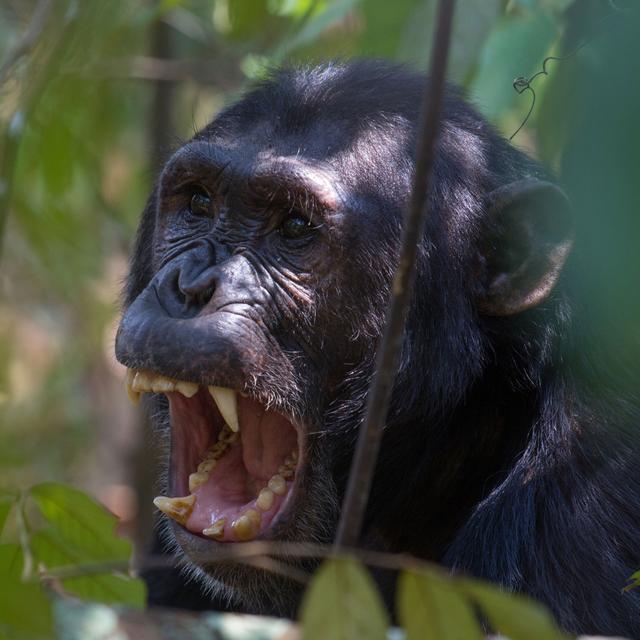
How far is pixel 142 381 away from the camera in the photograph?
3768mm

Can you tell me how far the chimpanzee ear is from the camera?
408 centimetres

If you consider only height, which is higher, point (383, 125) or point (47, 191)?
point (383, 125)

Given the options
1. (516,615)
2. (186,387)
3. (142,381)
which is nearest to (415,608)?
(516,615)

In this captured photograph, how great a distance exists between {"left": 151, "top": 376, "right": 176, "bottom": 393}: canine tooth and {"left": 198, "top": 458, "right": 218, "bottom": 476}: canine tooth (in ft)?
1.80

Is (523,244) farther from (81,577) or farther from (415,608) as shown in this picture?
(415,608)

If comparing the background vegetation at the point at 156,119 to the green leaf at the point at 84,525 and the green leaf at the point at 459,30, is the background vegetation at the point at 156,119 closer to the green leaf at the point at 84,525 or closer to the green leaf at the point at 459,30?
the green leaf at the point at 459,30

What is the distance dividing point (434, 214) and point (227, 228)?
79 centimetres

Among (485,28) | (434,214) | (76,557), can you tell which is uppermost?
(485,28)

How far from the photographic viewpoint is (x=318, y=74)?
14.8 ft

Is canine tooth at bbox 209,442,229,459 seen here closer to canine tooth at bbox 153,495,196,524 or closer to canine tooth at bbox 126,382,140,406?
canine tooth at bbox 153,495,196,524

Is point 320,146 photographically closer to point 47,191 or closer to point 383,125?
point 383,125

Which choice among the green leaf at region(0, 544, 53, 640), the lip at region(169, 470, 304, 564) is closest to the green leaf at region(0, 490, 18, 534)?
the green leaf at region(0, 544, 53, 640)

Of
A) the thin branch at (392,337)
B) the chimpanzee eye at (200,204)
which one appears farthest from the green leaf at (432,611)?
the chimpanzee eye at (200,204)

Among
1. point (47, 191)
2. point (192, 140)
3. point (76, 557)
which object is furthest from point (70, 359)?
point (76, 557)
